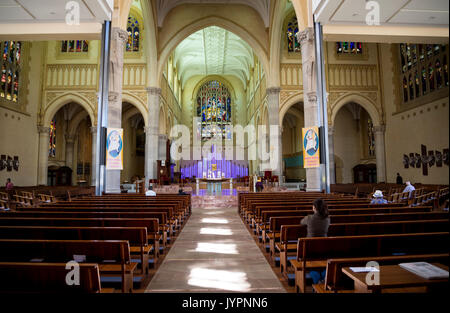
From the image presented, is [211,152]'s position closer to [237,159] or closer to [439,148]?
[237,159]

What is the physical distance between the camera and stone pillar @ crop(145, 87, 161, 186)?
1905 cm

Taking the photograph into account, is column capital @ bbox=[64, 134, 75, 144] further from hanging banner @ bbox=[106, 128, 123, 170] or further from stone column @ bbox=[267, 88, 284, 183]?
stone column @ bbox=[267, 88, 284, 183]

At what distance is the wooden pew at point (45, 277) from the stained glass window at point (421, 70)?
646 inches

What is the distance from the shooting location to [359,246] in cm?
273

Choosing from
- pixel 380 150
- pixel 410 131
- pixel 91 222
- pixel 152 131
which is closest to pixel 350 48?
pixel 410 131

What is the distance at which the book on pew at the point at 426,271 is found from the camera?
1.70 m

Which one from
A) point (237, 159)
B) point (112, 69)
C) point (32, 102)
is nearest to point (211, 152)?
point (237, 159)

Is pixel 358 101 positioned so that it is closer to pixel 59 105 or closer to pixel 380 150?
pixel 380 150

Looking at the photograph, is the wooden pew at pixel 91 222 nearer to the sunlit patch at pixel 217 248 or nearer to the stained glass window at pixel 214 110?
the sunlit patch at pixel 217 248

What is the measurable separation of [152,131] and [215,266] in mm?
16218

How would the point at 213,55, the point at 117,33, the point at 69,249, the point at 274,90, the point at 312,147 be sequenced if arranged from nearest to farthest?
the point at 69,249 < the point at 312,147 < the point at 117,33 < the point at 274,90 < the point at 213,55

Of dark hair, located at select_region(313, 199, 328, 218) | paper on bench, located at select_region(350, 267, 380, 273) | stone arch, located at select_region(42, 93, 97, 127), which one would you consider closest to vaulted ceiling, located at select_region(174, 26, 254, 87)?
stone arch, located at select_region(42, 93, 97, 127)

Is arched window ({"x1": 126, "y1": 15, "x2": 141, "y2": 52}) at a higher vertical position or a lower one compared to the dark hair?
higher

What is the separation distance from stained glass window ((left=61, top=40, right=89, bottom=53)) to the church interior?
9 centimetres
